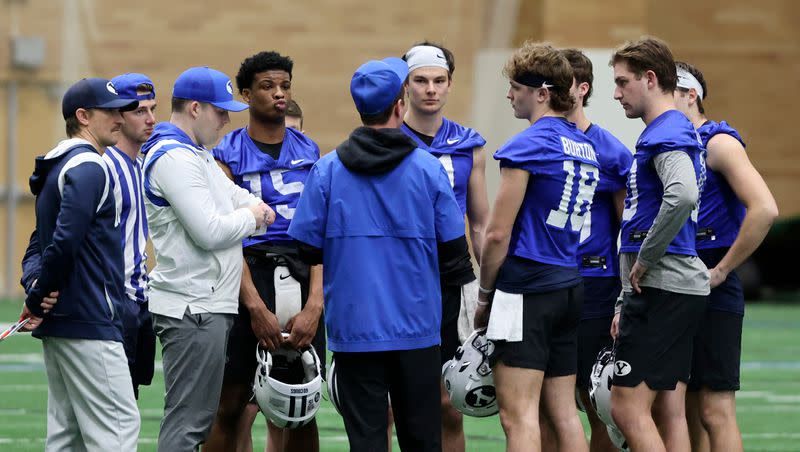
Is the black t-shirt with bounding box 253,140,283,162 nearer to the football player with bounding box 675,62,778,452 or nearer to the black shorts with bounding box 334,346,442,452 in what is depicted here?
the black shorts with bounding box 334,346,442,452

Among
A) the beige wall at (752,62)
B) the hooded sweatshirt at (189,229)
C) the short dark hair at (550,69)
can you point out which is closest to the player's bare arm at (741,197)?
the short dark hair at (550,69)

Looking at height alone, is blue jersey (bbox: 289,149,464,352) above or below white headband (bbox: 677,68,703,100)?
below

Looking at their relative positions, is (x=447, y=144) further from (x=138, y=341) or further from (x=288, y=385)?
(x=138, y=341)

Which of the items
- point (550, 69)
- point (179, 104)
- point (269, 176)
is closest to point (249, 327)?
point (269, 176)

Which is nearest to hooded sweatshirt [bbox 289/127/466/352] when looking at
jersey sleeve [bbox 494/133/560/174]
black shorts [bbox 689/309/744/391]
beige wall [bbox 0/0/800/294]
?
jersey sleeve [bbox 494/133/560/174]

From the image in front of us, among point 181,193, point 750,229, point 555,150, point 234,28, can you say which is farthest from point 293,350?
point 234,28

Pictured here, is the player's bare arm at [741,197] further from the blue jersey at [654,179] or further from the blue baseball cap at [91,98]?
the blue baseball cap at [91,98]

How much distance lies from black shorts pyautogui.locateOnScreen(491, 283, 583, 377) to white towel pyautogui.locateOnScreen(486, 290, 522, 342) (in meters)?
0.02

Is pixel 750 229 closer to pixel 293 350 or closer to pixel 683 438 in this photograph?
pixel 683 438

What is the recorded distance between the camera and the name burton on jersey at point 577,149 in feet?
21.3

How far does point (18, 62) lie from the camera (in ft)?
75.9

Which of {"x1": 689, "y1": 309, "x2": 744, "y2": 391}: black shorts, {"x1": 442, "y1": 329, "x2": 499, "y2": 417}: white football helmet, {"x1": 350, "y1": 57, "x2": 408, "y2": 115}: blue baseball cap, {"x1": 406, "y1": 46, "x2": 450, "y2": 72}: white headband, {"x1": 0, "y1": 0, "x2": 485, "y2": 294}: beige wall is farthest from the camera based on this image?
{"x1": 0, "y1": 0, "x2": 485, "y2": 294}: beige wall

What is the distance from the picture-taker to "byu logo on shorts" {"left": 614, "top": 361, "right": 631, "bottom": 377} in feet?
21.7

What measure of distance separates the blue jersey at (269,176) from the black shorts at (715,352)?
6.95 feet
